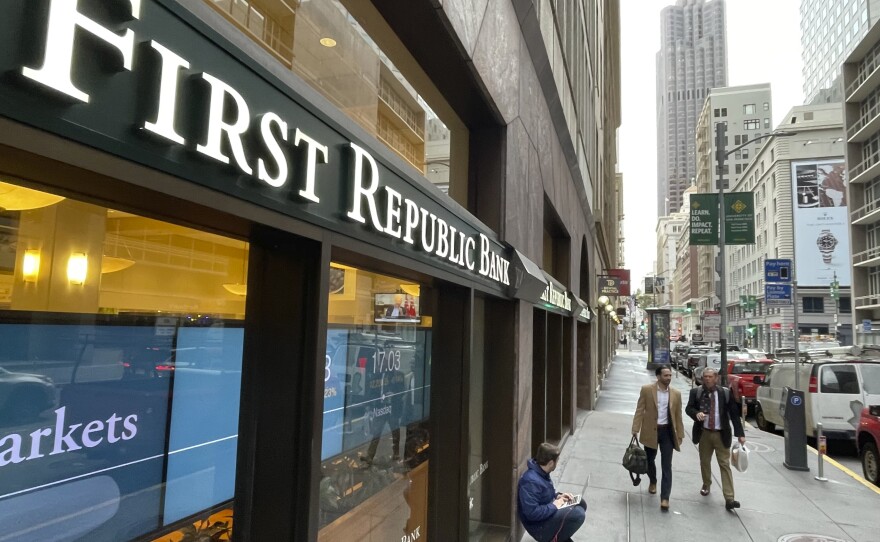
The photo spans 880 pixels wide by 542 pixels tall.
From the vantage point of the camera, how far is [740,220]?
583 inches

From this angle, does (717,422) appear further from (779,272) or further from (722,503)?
(779,272)

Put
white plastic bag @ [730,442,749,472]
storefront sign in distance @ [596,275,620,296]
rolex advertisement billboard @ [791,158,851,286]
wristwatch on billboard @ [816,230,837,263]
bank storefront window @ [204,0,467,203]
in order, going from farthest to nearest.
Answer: wristwatch on billboard @ [816,230,837,263]
rolex advertisement billboard @ [791,158,851,286]
storefront sign in distance @ [596,275,620,296]
white plastic bag @ [730,442,749,472]
bank storefront window @ [204,0,467,203]

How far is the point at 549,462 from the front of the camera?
4656 millimetres

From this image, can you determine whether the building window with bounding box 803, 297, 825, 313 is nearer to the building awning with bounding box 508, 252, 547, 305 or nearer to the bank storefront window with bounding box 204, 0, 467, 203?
the building awning with bounding box 508, 252, 547, 305

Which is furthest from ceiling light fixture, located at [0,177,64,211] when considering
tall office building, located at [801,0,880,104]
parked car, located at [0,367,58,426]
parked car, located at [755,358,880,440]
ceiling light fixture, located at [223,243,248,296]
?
tall office building, located at [801,0,880,104]

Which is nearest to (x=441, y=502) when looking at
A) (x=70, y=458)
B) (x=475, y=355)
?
(x=475, y=355)

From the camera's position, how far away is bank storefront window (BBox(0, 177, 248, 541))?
5.69 feet

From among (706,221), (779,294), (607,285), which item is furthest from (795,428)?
(607,285)

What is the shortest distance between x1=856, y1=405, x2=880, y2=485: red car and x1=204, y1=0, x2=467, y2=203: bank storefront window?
8.48 m

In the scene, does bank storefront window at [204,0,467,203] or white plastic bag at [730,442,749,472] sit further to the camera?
white plastic bag at [730,442,749,472]

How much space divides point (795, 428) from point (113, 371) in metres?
10.8

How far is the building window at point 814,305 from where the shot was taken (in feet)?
209

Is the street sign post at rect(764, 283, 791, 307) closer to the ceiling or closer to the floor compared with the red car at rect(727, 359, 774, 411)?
closer to the ceiling

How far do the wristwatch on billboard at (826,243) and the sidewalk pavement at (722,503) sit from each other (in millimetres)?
64001
